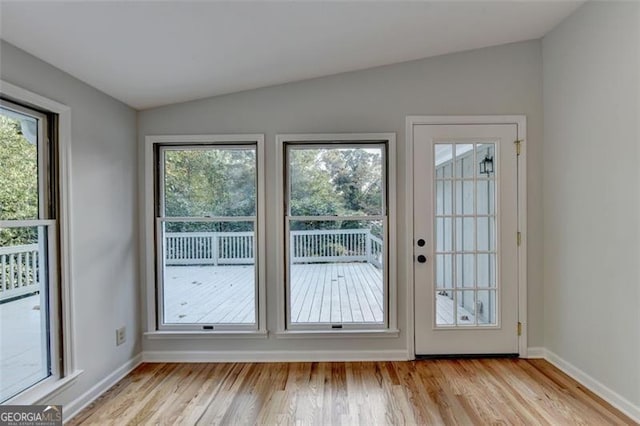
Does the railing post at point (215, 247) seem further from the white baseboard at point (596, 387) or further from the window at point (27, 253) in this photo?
the white baseboard at point (596, 387)

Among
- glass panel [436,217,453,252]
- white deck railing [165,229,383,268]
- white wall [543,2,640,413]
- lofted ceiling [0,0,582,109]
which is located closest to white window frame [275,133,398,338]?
white deck railing [165,229,383,268]

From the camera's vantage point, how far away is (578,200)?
248cm

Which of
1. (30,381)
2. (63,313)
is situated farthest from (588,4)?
(30,381)

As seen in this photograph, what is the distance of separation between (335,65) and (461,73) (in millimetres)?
1118

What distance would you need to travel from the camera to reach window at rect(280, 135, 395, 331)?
2.91m

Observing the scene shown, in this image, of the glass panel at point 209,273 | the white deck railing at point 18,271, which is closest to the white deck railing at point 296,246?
the glass panel at point 209,273

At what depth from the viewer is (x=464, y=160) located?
289 centimetres

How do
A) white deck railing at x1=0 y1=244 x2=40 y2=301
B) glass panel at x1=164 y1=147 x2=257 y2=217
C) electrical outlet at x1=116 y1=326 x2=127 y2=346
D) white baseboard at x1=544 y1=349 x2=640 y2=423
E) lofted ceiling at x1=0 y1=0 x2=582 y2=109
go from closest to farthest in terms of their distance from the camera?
lofted ceiling at x1=0 y1=0 x2=582 y2=109 → white deck railing at x1=0 y1=244 x2=40 y2=301 → white baseboard at x1=544 y1=349 x2=640 y2=423 → electrical outlet at x1=116 y1=326 x2=127 y2=346 → glass panel at x1=164 y1=147 x2=257 y2=217

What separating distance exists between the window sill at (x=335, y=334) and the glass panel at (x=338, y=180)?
103 cm

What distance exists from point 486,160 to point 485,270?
3.18ft

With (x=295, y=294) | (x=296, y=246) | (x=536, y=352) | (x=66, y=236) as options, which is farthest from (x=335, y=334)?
(x=66, y=236)

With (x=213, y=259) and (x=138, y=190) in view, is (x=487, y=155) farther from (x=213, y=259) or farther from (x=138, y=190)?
(x=138, y=190)

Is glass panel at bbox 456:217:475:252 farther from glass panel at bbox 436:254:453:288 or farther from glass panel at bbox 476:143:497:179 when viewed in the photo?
glass panel at bbox 476:143:497:179

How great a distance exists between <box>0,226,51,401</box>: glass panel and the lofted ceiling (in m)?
1.11
